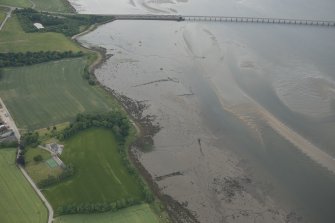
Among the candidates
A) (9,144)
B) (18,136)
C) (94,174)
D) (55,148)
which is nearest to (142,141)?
(94,174)

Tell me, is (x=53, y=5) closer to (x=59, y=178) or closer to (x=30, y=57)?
(x=30, y=57)

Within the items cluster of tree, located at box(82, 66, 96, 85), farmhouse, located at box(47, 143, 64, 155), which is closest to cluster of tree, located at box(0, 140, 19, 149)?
farmhouse, located at box(47, 143, 64, 155)

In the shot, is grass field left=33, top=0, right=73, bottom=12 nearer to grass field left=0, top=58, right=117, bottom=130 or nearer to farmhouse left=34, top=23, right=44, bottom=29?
farmhouse left=34, top=23, right=44, bottom=29

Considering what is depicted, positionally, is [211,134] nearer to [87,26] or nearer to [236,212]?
[236,212]

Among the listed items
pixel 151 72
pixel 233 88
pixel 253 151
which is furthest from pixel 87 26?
pixel 253 151

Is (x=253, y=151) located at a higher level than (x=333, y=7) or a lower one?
lower
